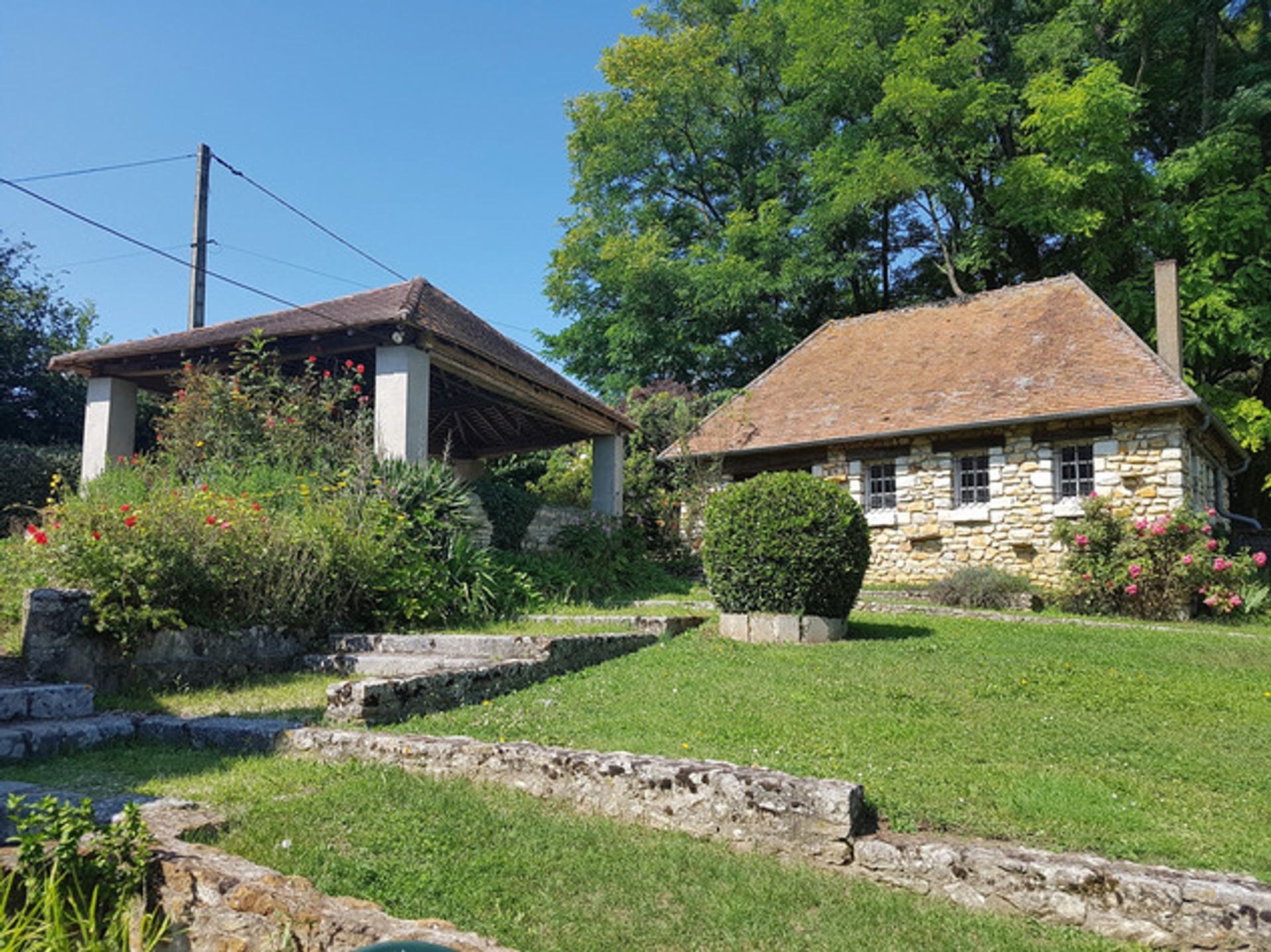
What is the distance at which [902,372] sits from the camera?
1597 centimetres

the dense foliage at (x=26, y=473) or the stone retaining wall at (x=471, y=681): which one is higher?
the dense foliage at (x=26, y=473)

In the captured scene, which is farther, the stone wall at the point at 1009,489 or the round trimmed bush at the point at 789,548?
the stone wall at the point at 1009,489

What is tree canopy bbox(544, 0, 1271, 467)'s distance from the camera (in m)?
17.5

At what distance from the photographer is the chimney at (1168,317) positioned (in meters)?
14.3

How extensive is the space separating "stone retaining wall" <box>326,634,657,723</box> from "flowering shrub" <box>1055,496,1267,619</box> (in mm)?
7070

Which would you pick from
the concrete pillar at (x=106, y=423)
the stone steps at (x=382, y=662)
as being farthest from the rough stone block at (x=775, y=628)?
the concrete pillar at (x=106, y=423)

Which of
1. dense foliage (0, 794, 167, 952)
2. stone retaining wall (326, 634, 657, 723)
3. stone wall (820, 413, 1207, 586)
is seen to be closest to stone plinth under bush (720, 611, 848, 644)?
stone retaining wall (326, 634, 657, 723)

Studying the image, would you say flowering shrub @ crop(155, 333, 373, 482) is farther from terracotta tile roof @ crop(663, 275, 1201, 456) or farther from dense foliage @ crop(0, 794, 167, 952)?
terracotta tile roof @ crop(663, 275, 1201, 456)

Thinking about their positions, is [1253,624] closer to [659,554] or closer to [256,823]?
[659,554]

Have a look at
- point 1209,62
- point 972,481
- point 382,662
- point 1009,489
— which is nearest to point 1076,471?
point 1009,489

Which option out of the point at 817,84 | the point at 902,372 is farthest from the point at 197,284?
the point at 817,84

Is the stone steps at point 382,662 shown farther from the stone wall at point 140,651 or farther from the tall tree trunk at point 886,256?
the tall tree trunk at point 886,256

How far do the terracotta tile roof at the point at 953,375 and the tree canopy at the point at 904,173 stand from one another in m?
3.21

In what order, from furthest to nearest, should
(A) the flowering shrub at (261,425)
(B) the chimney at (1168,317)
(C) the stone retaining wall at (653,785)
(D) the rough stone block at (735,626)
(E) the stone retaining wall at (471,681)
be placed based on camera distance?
(B) the chimney at (1168,317) → (A) the flowering shrub at (261,425) → (D) the rough stone block at (735,626) → (E) the stone retaining wall at (471,681) → (C) the stone retaining wall at (653,785)
